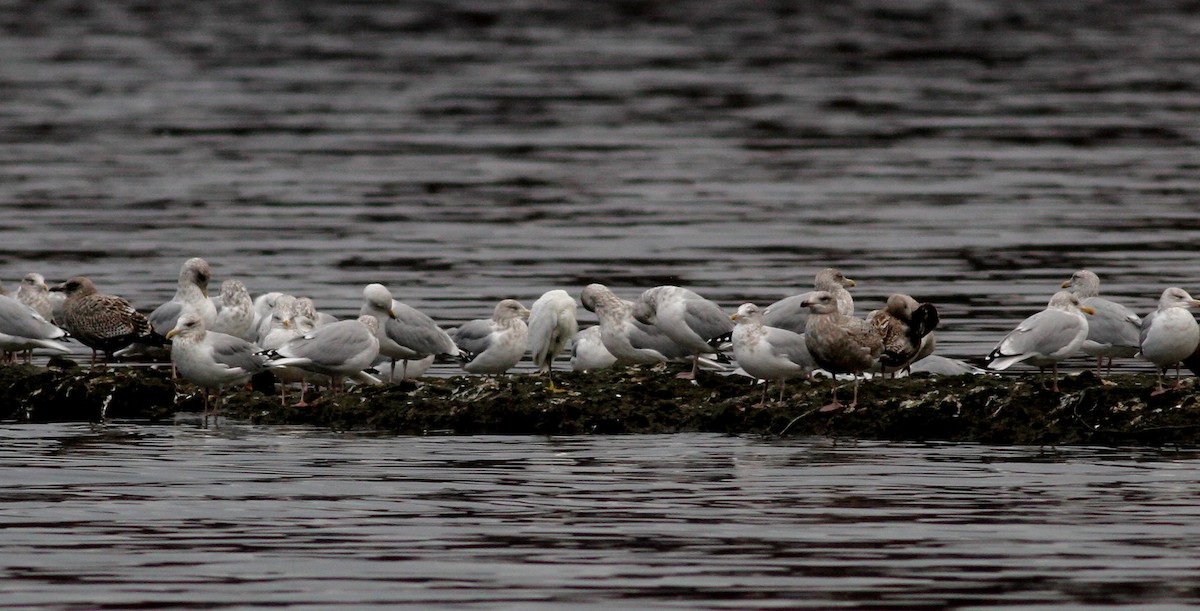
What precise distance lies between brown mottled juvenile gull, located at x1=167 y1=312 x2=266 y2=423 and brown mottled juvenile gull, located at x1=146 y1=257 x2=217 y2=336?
1553 mm

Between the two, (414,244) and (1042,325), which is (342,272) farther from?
(1042,325)

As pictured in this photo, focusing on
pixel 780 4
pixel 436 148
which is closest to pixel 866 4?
pixel 780 4

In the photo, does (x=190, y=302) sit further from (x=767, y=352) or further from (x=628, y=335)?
(x=767, y=352)

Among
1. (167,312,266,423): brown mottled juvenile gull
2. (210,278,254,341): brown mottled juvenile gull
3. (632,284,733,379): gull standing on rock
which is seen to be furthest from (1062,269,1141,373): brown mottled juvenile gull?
(210,278,254,341): brown mottled juvenile gull

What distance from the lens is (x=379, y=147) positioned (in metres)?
49.8

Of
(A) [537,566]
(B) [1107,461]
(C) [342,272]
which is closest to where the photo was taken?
(A) [537,566]

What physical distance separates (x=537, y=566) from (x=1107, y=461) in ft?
17.1

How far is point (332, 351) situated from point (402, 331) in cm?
112

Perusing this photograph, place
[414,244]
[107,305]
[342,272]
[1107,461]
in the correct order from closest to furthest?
[1107,461] < [107,305] < [342,272] < [414,244]

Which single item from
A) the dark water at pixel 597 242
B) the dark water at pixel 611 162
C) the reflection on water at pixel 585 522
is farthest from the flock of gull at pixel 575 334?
the dark water at pixel 611 162

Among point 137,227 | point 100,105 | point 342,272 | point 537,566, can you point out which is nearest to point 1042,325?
point 537,566

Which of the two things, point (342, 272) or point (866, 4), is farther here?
point (866, 4)

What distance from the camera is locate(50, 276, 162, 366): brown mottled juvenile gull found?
20234 mm

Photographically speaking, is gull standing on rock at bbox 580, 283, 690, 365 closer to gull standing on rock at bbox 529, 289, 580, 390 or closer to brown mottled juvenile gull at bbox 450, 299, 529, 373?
gull standing on rock at bbox 529, 289, 580, 390
